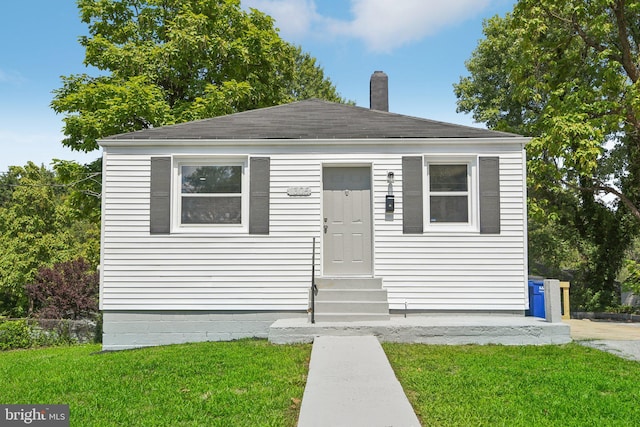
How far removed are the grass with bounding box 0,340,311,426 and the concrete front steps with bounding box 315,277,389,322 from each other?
1042 millimetres

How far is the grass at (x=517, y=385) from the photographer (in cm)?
369

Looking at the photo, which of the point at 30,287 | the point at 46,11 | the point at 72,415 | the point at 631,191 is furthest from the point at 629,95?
the point at 30,287

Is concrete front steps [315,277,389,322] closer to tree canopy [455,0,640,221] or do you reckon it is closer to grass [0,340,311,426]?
grass [0,340,311,426]

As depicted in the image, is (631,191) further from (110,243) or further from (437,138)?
Answer: (110,243)

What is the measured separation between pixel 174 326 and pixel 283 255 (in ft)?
7.32

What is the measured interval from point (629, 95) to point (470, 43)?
791 cm

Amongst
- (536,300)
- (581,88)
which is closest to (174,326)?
(536,300)

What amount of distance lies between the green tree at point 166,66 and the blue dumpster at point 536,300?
33.9 ft

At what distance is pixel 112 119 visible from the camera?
12.5 meters

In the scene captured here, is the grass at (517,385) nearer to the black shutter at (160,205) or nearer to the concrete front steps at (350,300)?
the concrete front steps at (350,300)

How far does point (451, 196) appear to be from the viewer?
25.3 feet

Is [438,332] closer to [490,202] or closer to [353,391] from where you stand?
[490,202]

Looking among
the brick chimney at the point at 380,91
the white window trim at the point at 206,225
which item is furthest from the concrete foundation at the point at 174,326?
the brick chimney at the point at 380,91

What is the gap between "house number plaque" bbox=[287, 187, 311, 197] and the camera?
7.70m
